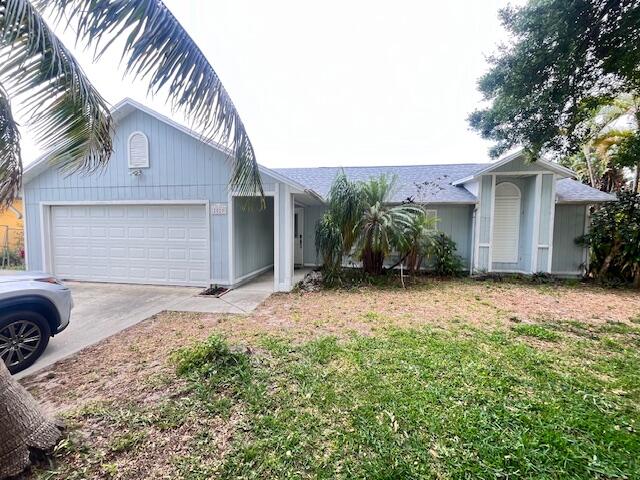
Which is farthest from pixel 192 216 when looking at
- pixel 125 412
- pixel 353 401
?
pixel 353 401

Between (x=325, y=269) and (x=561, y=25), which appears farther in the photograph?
(x=325, y=269)

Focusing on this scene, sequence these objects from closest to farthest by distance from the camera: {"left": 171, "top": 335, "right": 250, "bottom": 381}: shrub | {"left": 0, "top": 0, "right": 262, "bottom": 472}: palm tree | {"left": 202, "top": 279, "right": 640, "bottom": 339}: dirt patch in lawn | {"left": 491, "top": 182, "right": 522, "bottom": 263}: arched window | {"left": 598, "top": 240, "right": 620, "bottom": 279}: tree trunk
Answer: {"left": 0, "top": 0, "right": 262, "bottom": 472}: palm tree
{"left": 171, "top": 335, "right": 250, "bottom": 381}: shrub
{"left": 202, "top": 279, "right": 640, "bottom": 339}: dirt patch in lawn
{"left": 598, "top": 240, "right": 620, "bottom": 279}: tree trunk
{"left": 491, "top": 182, "right": 522, "bottom": 263}: arched window

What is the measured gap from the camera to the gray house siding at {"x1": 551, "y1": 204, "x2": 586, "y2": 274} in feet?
32.1

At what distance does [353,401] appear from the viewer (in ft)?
9.40

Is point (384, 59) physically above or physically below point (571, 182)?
above

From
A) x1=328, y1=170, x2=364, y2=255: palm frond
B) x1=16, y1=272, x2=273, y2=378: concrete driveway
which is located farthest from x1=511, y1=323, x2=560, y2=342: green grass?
x1=16, y1=272, x2=273, y2=378: concrete driveway

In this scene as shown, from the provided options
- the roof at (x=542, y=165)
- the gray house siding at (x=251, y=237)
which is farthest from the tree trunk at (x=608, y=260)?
the gray house siding at (x=251, y=237)

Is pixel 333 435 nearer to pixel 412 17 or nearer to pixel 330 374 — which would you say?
pixel 330 374

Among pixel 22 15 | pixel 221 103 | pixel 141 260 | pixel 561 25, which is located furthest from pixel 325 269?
pixel 22 15

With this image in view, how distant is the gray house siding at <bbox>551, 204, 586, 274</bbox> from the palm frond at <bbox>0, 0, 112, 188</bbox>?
1237cm

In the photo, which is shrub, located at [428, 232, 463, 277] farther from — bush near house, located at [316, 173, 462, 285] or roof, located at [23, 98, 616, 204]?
roof, located at [23, 98, 616, 204]

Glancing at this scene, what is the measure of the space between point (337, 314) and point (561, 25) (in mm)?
5864

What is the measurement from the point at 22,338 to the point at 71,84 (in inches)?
125

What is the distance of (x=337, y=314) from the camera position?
5.84m
